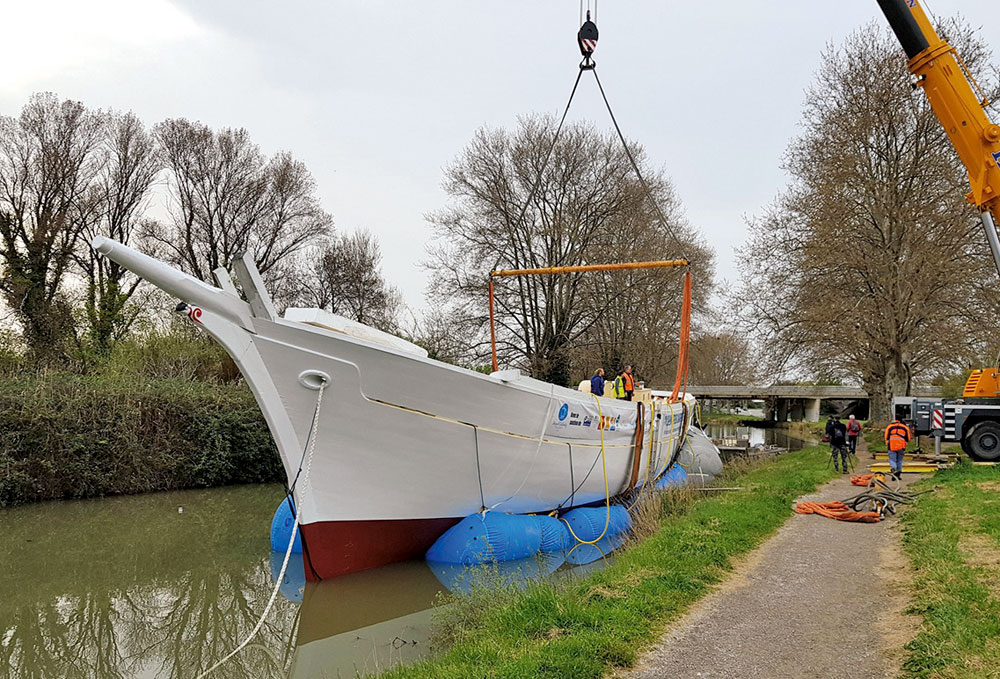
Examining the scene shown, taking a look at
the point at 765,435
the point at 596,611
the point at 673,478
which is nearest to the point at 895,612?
the point at 596,611

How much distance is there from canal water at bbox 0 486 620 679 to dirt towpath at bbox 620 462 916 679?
2.20 metres

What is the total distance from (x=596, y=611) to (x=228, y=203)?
98.0 feet

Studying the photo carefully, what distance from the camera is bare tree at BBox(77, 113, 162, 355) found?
2459 cm


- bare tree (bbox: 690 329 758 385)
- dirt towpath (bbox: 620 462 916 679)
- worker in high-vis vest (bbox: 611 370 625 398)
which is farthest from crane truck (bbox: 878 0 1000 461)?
bare tree (bbox: 690 329 758 385)

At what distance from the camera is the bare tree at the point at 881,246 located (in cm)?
1883

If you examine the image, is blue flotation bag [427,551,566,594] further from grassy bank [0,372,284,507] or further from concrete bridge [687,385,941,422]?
concrete bridge [687,385,941,422]

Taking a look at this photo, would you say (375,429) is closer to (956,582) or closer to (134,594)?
(134,594)

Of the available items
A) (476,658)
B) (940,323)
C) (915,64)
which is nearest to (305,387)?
(476,658)

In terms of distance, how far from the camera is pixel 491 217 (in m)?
28.0

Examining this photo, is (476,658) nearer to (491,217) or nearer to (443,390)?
(443,390)

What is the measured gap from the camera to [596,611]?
554cm

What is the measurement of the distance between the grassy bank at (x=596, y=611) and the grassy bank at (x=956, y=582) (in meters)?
1.60

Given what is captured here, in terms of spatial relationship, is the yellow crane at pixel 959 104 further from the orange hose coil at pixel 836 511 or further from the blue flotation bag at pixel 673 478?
the blue flotation bag at pixel 673 478

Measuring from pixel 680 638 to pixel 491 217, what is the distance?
23.8 m
